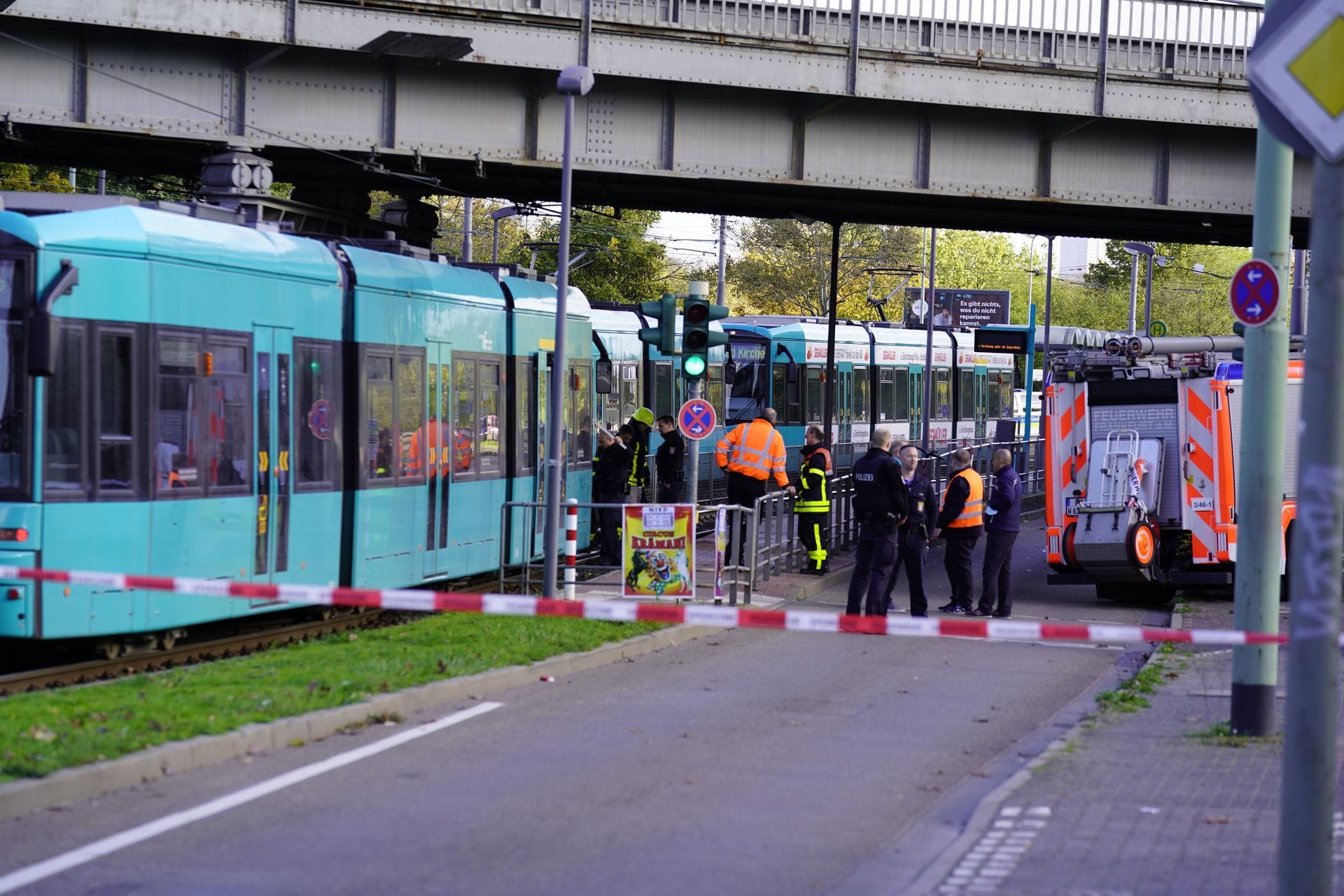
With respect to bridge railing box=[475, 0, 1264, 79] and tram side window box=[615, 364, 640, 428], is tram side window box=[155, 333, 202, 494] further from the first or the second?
tram side window box=[615, 364, 640, 428]

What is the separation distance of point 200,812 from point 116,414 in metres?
5.00

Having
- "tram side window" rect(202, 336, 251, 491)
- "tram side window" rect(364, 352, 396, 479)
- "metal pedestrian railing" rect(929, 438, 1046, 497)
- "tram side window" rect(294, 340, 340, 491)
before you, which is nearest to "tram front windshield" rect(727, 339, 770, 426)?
"metal pedestrian railing" rect(929, 438, 1046, 497)

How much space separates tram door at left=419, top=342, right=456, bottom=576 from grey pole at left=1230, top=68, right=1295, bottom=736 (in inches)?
333

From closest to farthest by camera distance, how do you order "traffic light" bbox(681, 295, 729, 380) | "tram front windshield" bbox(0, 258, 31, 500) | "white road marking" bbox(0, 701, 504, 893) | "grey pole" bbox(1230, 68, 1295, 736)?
"white road marking" bbox(0, 701, 504, 893) → "grey pole" bbox(1230, 68, 1295, 736) → "tram front windshield" bbox(0, 258, 31, 500) → "traffic light" bbox(681, 295, 729, 380)

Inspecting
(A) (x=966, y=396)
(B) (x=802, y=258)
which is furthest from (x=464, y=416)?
(B) (x=802, y=258)

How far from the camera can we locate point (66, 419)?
474 inches

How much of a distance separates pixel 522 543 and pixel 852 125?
26.6ft

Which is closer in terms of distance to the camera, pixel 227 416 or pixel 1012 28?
pixel 227 416

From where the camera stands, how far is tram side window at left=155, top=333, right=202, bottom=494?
1277cm

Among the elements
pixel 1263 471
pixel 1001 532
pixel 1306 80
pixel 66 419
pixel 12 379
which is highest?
pixel 1306 80

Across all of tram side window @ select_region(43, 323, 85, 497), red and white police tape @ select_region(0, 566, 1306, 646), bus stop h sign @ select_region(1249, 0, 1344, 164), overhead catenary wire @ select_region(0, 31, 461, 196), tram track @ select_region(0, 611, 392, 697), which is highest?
overhead catenary wire @ select_region(0, 31, 461, 196)

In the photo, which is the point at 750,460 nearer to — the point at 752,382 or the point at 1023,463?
the point at 752,382

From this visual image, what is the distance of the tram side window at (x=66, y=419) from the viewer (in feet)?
39.1

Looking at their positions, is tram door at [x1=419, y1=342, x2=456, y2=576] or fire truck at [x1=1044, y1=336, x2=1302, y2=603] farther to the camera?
fire truck at [x1=1044, y1=336, x2=1302, y2=603]
